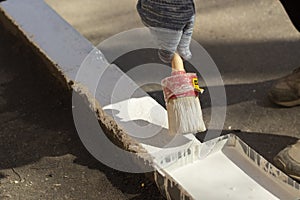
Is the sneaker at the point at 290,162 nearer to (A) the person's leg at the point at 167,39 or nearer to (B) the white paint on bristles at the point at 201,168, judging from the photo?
(B) the white paint on bristles at the point at 201,168

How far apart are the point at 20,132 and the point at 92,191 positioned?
1.25 feet

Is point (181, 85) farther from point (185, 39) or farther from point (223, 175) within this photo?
point (223, 175)

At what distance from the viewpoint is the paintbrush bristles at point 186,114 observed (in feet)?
5.52

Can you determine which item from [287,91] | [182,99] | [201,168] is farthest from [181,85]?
[287,91]

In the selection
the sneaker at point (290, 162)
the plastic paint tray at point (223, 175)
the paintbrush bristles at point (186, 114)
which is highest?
the paintbrush bristles at point (186, 114)

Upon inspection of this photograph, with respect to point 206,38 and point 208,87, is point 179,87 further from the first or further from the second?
point 206,38

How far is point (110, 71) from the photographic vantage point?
7.04 ft

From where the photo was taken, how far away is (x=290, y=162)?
1.79m

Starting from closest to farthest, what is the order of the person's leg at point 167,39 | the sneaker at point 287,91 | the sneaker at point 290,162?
the person's leg at point 167,39 < the sneaker at point 290,162 < the sneaker at point 287,91

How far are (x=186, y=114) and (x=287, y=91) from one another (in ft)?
1.71

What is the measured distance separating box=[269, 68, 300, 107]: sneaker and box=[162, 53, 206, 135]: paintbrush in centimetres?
46

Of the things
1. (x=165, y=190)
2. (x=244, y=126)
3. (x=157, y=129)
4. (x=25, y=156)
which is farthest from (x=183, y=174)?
Result: (x=25, y=156)

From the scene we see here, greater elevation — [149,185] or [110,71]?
[110,71]

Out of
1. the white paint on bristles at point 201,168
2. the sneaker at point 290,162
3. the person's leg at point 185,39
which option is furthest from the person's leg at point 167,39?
the sneaker at point 290,162
